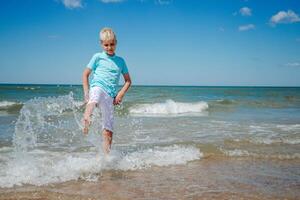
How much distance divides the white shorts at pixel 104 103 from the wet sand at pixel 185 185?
86 cm

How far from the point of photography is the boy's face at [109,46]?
5105 millimetres

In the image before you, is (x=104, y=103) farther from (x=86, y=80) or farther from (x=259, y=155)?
(x=259, y=155)

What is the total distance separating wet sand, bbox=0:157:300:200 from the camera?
12.9ft

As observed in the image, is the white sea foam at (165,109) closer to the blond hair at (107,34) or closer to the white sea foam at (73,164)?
the white sea foam at (73,164)

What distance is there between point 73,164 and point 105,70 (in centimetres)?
144

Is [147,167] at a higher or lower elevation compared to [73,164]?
lower

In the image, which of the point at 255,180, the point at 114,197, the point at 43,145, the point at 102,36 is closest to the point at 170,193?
the point at 114,197

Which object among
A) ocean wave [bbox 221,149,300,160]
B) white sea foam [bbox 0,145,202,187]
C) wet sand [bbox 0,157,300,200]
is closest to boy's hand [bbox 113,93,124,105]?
white sea foam [bbox 0,145,202,187]

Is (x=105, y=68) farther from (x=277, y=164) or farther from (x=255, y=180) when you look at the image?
(x=277, y=164)

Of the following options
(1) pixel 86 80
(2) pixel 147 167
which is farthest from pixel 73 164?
(1) pixel 86 80

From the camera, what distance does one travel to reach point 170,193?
13.2ft

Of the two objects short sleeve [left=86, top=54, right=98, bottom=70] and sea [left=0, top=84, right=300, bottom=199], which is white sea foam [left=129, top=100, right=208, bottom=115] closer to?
sea [left=0, top=84, right=300, bottom=199]

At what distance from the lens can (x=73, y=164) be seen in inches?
203

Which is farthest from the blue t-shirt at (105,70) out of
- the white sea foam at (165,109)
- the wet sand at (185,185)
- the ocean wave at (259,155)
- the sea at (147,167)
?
the white sea foam at (165,109)
